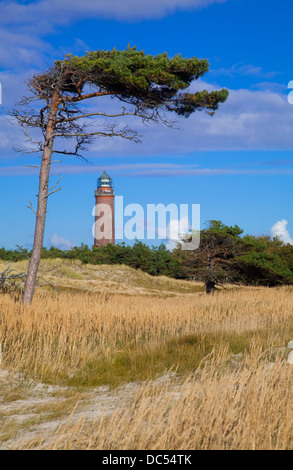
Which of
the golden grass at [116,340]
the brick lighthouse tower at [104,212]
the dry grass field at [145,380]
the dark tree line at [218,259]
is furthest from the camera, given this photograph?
the brick lighthouse tower at [104,212]

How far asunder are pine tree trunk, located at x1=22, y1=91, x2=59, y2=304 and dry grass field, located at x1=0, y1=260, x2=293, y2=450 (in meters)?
0.90

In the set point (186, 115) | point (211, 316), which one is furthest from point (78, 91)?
point (211, 316)

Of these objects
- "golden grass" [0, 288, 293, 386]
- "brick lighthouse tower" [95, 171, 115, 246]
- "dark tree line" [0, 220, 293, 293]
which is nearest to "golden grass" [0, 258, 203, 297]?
"dark tree line" [0, 220, 293, 293]

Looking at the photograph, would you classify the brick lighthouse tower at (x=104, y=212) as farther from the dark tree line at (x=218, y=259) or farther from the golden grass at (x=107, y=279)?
the golden grass at (x=107, y=279)

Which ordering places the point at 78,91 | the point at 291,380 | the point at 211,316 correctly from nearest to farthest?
the point at 291,380 < the point at 211,316 < the point at 78,91

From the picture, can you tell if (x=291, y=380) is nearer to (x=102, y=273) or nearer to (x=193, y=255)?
(x=193, y=255)

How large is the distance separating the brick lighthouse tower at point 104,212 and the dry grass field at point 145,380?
118ft

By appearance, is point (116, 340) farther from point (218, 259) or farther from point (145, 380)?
point (218, 259)

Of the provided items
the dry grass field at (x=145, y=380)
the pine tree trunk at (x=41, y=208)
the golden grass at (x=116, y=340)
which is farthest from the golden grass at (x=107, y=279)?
the golden grass at (x=116, y=340)

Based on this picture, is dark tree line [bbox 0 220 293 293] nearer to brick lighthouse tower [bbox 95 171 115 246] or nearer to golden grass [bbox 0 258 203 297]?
golden grass [bbox 0 258 203 297]

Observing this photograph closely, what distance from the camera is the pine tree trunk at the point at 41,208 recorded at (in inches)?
559

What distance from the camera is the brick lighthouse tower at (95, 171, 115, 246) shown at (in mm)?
50625

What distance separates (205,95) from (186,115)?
0.99 metres

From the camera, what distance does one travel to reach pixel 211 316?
12.6 m
